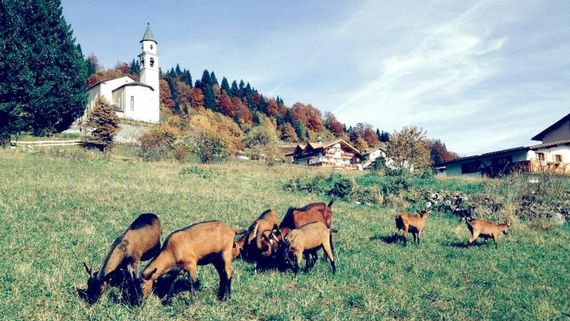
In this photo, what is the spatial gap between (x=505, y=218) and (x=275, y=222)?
43.6ft

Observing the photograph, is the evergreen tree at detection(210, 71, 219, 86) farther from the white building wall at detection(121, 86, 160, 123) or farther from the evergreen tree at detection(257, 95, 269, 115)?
the white building wall at detection(121, 86, 160, 123)

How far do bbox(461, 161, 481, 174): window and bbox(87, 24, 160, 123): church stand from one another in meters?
59.8

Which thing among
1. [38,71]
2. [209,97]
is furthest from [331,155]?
[209,97]

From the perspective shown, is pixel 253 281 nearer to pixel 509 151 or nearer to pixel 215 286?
pixel 215 286

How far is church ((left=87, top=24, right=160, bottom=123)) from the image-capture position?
85562 millimetres

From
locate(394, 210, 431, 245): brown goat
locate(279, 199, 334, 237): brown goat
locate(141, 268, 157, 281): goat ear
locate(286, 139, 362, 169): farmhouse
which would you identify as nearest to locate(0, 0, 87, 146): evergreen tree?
locate(279, 199, 334, 237): brown goat

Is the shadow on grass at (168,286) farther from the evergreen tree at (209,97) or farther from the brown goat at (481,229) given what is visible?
the evergreen tree at (209,97)

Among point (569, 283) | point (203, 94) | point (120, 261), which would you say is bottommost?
point (569, 283)

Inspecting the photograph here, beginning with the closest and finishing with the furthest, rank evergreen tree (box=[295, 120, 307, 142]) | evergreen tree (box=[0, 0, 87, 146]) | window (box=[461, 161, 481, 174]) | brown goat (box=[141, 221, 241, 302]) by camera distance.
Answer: brown goat (box=[141, 221, 241, 302]) → evergreen tree (box=[0, 0, 87, 146]) → window (box=[461, 161, 481, 174]) → evergreen tree (box=[295, 120, 307, 142])

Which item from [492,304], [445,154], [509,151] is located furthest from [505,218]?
[445,154]

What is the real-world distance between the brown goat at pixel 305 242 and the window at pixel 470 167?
4860 centimetres

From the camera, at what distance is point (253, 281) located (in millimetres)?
8367

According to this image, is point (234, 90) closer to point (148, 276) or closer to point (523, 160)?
point (523, 160)

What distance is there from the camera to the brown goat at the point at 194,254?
270 inches
